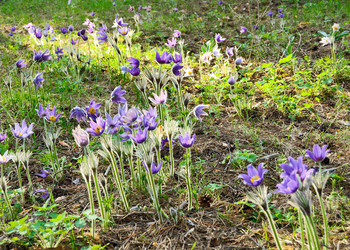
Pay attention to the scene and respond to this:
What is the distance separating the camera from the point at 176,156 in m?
2.67

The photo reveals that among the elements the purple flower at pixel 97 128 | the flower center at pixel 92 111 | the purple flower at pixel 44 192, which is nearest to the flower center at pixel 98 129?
the purple flower at pixel 97 128

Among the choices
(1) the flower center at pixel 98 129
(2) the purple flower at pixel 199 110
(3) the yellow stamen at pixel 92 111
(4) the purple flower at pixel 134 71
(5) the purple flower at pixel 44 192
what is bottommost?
(5) the purple flower at pixel 44 192

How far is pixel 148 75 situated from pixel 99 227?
1200 mm

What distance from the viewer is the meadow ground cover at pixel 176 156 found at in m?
1.67

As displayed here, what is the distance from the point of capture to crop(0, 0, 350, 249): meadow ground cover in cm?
167

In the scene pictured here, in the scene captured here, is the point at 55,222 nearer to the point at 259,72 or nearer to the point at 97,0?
the point at 259,72

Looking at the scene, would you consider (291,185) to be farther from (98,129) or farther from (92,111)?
(92,111)

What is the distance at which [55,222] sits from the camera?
1.52 metres

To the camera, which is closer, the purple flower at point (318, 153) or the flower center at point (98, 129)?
the purple flower at point (318, 153)

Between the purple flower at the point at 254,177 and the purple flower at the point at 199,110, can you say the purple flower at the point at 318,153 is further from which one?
the purple flower at the point at 199,110

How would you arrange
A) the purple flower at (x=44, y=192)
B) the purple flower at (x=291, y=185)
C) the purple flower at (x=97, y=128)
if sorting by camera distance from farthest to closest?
1. the purple flower at (x=44, y=192)
2. the purple flower at (x=97, y=128)
3. the purple flower at (x=291, y=185)

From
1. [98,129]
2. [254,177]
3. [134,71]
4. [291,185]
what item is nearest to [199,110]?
[134,71]

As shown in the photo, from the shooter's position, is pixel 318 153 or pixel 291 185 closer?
pixel 291 185

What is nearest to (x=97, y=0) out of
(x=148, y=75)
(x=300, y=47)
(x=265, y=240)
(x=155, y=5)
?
(x=155, y=5)
